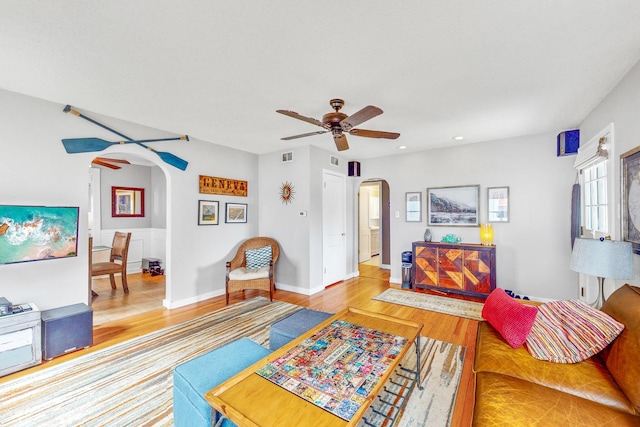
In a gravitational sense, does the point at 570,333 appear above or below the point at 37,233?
below

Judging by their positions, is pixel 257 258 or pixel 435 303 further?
pixel 257 258

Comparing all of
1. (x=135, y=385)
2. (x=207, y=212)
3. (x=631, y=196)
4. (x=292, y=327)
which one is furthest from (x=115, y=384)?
(x=631, y=196)

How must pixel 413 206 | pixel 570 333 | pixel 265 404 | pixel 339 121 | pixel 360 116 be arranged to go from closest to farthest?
pixel 265 404
pixel 570 333
pixel 360 116
pixel 339 121
pixel 413 206

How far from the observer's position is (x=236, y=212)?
484 centimetres

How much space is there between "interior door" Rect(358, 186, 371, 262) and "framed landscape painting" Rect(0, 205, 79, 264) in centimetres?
594

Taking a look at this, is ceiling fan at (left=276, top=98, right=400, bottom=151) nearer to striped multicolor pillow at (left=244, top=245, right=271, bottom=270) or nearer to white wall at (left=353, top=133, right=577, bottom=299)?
white wall at (left=353, top=133, right=577, bottom=299)

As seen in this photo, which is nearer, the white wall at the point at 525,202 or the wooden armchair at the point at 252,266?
the white wall at the point at 525,202

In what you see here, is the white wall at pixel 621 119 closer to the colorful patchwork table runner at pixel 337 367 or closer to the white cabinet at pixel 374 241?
the colorful patchwork table runner at pixel 337 367

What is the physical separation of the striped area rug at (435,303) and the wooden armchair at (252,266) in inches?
70.4

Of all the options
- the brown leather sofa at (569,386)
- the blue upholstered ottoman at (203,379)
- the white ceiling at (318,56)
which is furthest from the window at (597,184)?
the blue upholstered ottoman at (203,379)

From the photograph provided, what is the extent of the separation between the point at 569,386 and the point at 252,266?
3.87 meters

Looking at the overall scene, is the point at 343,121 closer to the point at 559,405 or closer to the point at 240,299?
the point at 559,405

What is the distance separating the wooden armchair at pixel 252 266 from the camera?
4109 millimetres

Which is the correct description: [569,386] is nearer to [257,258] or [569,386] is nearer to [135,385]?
[135,385]
